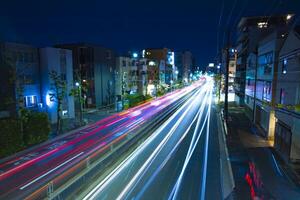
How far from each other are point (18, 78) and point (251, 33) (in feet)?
110

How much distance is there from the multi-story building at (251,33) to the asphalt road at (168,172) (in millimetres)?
21004

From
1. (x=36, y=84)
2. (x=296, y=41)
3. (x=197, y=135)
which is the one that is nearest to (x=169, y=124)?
(x=197, y=135)

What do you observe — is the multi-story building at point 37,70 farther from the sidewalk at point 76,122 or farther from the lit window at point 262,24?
the lit window at point 262,24

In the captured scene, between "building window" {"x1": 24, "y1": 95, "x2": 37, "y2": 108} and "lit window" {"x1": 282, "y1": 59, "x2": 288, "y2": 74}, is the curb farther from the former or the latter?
"building window" {"x1": 24, "y1": 95, "x2": 37, "y2": 108}

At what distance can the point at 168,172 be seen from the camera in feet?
40.3

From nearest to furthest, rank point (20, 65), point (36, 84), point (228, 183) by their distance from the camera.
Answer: point (228, 183)
point (20, 65)
point (36, 84)

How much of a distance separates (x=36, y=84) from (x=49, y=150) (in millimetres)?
12484

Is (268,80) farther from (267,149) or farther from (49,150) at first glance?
(49,150)

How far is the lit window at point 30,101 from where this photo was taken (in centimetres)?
2448

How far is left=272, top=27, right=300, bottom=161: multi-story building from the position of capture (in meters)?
13.0

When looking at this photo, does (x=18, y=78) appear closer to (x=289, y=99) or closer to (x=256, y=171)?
(x=256, y=171)

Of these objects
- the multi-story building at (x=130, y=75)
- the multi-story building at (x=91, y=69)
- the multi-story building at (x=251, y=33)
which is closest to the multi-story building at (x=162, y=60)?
the multi-story building at (x=130, y=75)

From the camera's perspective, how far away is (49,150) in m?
16.4

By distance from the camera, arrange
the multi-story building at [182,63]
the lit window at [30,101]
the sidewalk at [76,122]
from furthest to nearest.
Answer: the multi-story building at [182,63], the lit window at [30,101], the sidewalk at [76,122]
